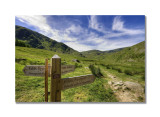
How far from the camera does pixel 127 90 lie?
316cm

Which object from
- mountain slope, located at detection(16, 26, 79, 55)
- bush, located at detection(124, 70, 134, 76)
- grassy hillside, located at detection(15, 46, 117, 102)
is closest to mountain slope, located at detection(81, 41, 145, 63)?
bush, located at detection(124, 70, 134, 76)

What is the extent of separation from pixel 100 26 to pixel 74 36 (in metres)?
1.09

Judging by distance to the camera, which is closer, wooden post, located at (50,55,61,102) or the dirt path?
wooden post, located at (50,55,61,102)

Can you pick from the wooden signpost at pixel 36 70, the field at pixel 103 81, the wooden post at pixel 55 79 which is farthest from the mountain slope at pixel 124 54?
the wooden post at pixel 55 79

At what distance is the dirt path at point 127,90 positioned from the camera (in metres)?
2.88

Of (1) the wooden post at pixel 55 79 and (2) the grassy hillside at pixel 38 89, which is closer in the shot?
(1) the wooden post at pixel 55 79

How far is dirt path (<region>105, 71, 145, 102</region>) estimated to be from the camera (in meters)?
2.88

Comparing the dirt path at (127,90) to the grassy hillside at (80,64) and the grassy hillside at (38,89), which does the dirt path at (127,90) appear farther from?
the grassy hillside at (38,89)

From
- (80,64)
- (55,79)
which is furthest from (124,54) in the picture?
(55,79)

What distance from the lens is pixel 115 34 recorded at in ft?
10.3

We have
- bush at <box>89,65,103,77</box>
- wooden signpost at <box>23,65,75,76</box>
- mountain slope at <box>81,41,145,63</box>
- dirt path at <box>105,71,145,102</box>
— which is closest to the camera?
wooden signpost at <box>23,65,75,76</box>

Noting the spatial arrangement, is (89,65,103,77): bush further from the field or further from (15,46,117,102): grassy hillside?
(15,46,117,102): grassy hillside
